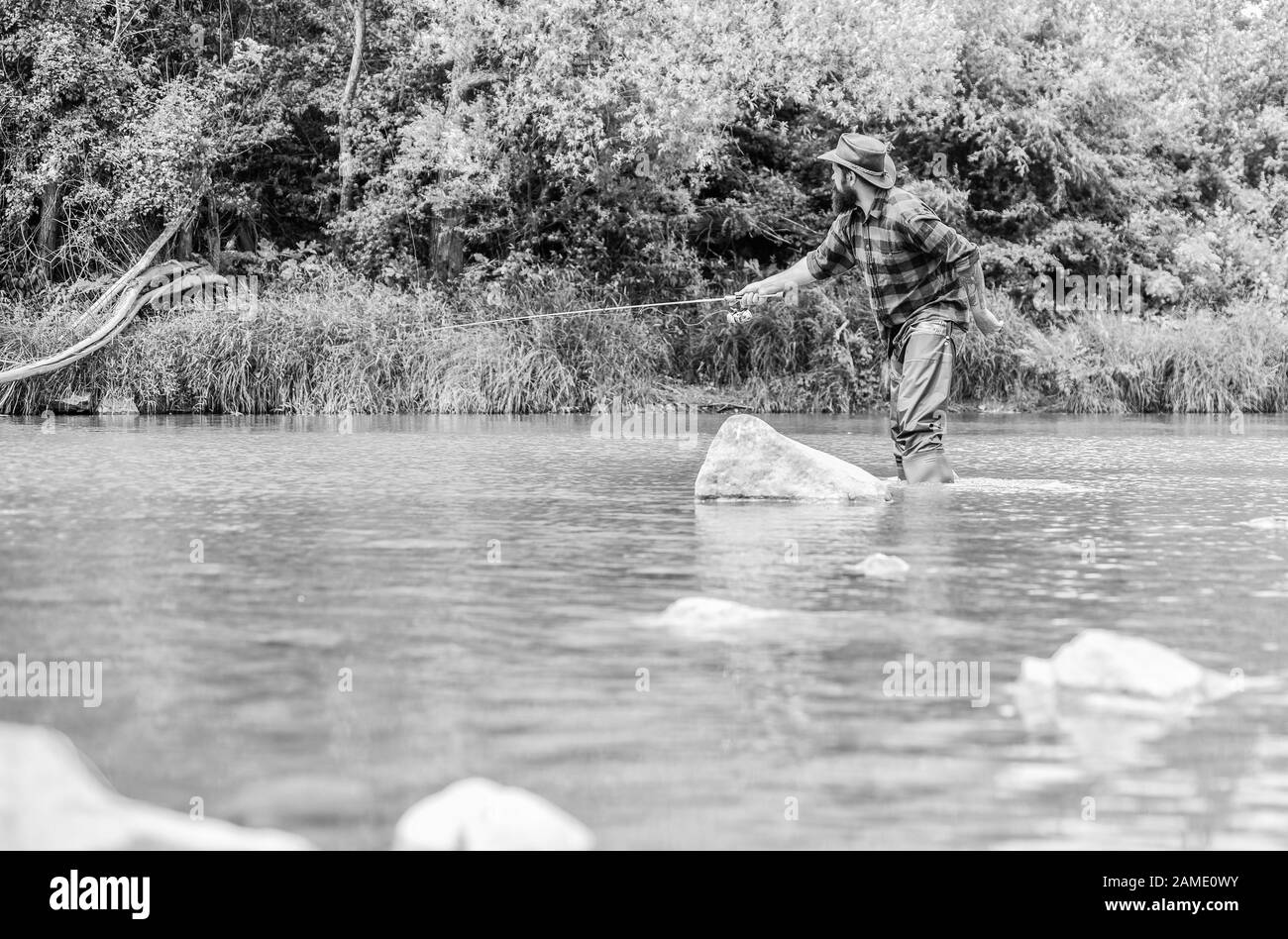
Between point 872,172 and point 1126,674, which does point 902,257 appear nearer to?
point 872,172

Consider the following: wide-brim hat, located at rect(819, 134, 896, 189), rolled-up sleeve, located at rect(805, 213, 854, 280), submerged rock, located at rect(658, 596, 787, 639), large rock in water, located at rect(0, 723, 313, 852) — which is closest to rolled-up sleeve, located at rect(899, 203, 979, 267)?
wide-brim hat, located at rect(819, 134, 896, 189)

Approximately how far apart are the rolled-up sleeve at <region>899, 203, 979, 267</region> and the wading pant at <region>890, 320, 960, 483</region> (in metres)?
0.49

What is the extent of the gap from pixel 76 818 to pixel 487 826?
83 cm

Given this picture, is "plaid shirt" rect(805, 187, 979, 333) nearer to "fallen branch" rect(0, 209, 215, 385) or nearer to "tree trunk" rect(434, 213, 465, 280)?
"fallen branch" rect(0, 209, 215, 385)

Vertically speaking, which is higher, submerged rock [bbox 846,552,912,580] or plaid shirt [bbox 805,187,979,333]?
plaid shirt [bbox 805,187,979,333]

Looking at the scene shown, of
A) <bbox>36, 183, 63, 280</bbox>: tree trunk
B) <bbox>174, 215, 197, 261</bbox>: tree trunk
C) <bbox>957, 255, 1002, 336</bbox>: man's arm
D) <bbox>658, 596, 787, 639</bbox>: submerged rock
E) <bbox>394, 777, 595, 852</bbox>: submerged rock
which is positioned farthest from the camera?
<bbox>174, 215, 197, 261</bbox>: tree trunk

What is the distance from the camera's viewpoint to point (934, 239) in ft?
37.3

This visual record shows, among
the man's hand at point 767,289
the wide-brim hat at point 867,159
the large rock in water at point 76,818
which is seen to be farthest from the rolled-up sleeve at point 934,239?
the large rock in water at point 76,818

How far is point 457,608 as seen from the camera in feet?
21.0

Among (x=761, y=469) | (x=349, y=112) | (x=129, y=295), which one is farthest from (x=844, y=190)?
(x=349, y=112)

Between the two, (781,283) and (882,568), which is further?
(781,283)

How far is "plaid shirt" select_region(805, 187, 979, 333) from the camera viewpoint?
11.4 metres

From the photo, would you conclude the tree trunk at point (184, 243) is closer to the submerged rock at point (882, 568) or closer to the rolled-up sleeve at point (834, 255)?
the rolled-up sleeve at point (834, 255)
